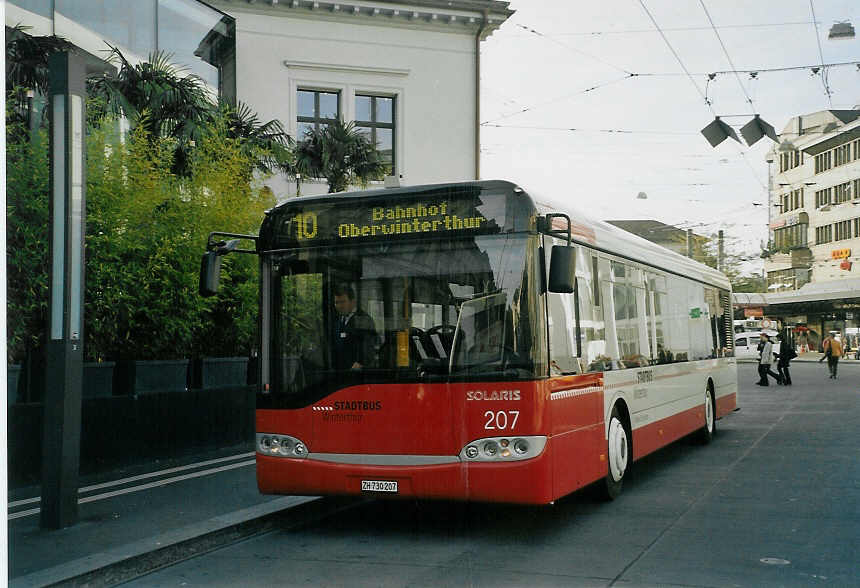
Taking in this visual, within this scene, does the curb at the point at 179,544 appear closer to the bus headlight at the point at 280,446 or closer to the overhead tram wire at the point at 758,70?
the bus headlight at the point at 280,446

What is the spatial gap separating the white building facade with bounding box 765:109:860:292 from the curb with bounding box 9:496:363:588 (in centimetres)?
1586

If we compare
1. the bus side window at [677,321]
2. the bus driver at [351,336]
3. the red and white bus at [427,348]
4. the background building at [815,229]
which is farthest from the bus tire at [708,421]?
the bus driver at [351,336]

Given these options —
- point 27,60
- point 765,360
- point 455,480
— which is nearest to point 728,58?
point 27,60

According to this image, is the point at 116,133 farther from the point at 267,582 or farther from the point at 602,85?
the point at 602,85

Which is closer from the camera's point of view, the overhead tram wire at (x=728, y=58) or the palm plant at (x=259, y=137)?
the overhead tram wire at (x=728, y=58)

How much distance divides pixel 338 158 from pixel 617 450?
48.7 ft

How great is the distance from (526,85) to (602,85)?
654cm

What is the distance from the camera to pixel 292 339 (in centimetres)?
827

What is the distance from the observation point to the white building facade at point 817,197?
23.9 meters

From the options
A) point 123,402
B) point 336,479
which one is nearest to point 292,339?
point 336,479

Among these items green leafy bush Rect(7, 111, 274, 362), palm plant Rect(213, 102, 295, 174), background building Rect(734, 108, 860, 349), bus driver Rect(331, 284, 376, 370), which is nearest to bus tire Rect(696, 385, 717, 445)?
green leafy bush Rect(7, 111, 274, 362)

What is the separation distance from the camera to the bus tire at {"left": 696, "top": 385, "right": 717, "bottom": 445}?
1502cm

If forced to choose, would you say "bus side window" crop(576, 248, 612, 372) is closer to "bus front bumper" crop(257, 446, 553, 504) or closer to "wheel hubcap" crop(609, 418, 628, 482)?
"wheel hubcap" crop(609, 418, 628, 482)

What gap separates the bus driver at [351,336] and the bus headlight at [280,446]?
0.70m
